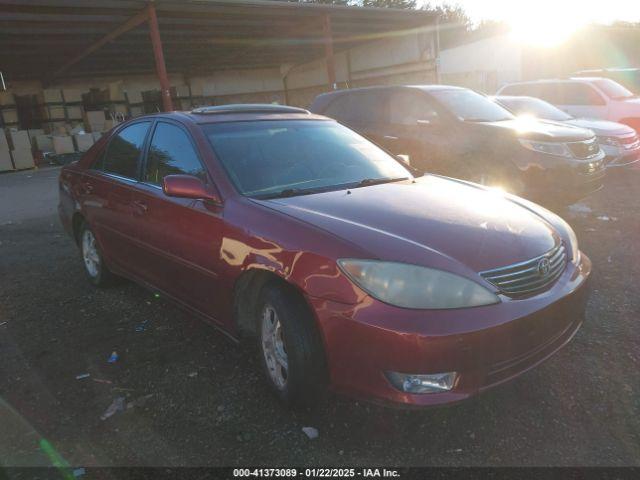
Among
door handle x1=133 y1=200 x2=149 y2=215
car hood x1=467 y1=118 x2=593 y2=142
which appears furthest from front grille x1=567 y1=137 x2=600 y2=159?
door handle x1=133 y1=200 x2=149 y2=215

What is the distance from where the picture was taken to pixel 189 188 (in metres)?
2.89

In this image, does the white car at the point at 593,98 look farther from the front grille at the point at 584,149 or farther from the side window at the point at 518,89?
the front grille at the point at 584,149

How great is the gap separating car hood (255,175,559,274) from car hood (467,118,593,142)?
321 cm

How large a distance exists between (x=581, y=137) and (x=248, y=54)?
17139 millimetres

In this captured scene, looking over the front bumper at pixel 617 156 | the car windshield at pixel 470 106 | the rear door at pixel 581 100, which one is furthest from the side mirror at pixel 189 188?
the rear door at pixel 581 100

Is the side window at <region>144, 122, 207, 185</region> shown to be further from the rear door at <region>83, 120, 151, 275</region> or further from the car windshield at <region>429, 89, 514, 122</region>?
the car windshield at <region>429, 89, 514, 122</region>

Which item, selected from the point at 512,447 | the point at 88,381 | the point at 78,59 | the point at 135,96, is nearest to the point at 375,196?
the point at 512,447

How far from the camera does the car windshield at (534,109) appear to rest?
8.48 metres

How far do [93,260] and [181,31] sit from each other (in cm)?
1247

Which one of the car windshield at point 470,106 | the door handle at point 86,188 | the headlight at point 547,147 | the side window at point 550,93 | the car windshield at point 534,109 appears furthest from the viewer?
the side window at point 550,93

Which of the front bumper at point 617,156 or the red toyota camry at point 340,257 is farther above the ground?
the red toyota camry at point 340,257

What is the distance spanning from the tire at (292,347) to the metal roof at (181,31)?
10502 millimetres

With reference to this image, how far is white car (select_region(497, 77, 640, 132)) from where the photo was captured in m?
9.77

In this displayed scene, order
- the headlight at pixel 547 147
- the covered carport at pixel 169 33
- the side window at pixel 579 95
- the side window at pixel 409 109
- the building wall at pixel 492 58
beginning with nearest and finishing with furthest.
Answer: the headlight at pixel 547 147
the side window at pixel 409 109
the side window at pixel 579 95
the covered carport at pixel 169 33
the building wall at pixel 492 58
